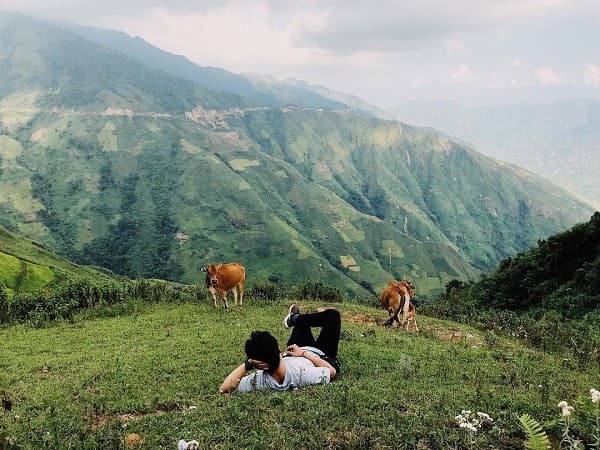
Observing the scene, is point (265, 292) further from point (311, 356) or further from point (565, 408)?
point (565, 408)

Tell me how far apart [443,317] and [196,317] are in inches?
476

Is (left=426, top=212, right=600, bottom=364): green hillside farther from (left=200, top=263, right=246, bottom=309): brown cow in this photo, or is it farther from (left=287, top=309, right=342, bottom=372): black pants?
(left=200, top=263, right=246, bottom=309): brown cow

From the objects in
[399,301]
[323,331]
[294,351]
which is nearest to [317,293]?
[399,301]

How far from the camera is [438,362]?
1141 cm

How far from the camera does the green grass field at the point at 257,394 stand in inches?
261

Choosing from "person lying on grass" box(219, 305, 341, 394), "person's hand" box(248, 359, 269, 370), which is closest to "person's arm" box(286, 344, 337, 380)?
"person lying on grass" box(219, 305, 341, 394)

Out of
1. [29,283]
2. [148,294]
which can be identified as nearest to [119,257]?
[29,283]

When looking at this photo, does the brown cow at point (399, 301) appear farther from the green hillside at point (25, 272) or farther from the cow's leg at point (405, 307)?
the green hillside at point (25, 272)

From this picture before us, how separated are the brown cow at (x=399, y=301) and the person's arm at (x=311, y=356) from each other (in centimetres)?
811

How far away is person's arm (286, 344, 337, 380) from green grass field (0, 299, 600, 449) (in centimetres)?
41

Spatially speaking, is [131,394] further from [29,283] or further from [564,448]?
[29,283]

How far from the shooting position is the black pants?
9.31m

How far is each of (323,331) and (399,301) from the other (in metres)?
8.53

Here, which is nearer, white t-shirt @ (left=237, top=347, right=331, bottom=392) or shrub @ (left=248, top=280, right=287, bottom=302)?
white t-shirt @ (left=237, top=347, right=331, bottom=392)
